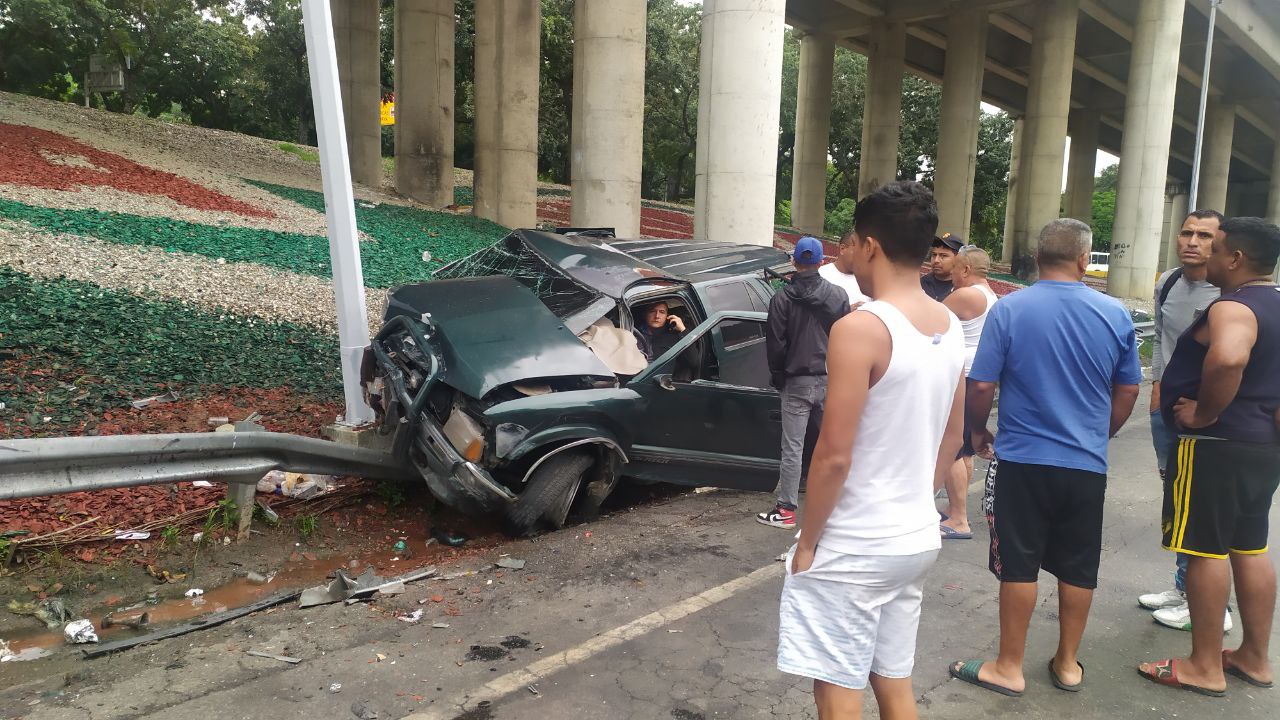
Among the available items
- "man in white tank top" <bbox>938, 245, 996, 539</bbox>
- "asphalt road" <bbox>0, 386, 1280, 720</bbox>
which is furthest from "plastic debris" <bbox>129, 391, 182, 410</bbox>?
"man in white tank top" <bbox>938, 245, 996, 539</bbox>

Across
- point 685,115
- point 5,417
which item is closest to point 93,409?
point 5,417

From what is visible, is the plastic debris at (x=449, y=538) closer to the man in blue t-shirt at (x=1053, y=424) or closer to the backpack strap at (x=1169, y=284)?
the man in blue t-shirt at (x=1053, y=424)

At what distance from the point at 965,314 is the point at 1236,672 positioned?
238 cm

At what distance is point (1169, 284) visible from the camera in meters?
4.63

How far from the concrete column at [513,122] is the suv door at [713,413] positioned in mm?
14051

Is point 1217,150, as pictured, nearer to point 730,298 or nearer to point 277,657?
point 730,298

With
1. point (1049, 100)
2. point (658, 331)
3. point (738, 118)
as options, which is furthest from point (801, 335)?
point (1049, 100)

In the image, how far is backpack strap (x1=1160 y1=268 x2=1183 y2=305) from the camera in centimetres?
456

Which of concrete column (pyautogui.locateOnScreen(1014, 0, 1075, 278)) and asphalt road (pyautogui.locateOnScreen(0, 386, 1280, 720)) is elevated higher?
concrete column (pyautogui.locateOnScreen(1014, 0, 1075, 278))

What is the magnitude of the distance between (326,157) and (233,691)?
4.15 meters

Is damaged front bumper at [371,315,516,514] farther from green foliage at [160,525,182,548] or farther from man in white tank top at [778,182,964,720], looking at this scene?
man in white tank top at [778,182,964,720]

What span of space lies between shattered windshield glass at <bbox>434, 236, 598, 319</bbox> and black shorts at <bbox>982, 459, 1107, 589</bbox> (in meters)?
3.28

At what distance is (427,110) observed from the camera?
2216cm

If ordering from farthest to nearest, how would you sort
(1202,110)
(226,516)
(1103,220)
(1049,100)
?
(1103,220)
(1049,100)
(1202,110)
(226,516)
